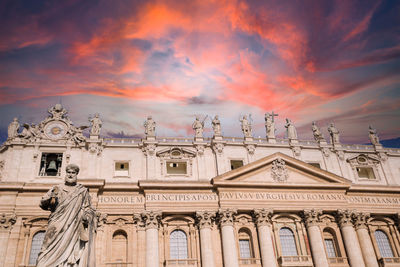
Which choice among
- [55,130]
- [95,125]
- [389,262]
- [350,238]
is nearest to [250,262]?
[350,238]

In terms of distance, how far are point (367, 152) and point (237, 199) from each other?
50.7ft

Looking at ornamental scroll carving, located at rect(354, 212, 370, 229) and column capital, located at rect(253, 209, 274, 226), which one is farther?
ornamental scroll carving, located at rect(354, 212, 370, 229)

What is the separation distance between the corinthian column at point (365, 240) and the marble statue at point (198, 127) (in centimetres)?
1560

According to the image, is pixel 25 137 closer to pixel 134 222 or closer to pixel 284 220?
pixel 134 222

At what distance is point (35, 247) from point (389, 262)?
94.2ft

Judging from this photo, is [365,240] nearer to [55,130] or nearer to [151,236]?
[151,236]

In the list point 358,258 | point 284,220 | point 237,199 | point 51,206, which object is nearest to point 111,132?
point 237,199

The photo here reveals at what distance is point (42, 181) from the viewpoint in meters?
33.0

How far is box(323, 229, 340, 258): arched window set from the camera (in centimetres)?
3525

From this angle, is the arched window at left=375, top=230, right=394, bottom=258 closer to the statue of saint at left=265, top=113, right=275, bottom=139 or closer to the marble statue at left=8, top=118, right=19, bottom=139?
the statue of saint at left=265, top=113, right=275, bottom=139

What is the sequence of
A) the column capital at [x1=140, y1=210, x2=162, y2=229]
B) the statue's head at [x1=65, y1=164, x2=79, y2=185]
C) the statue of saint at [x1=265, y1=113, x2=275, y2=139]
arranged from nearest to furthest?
the statue's head at [x1=65, y1=164, x2=79, y2=185]
the column capital at [x1=140, y1=210, x2=162, y2=229]
the statue of saint at [x1=265, y1=113, x2=275, y2=139]

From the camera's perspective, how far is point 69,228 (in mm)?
10055

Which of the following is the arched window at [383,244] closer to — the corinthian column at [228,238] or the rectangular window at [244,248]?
the rectangular window at [244,248]

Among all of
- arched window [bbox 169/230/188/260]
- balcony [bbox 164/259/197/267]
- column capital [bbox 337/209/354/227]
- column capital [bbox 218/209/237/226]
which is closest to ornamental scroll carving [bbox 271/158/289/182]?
column capital [bbox 218/209/237/226]
